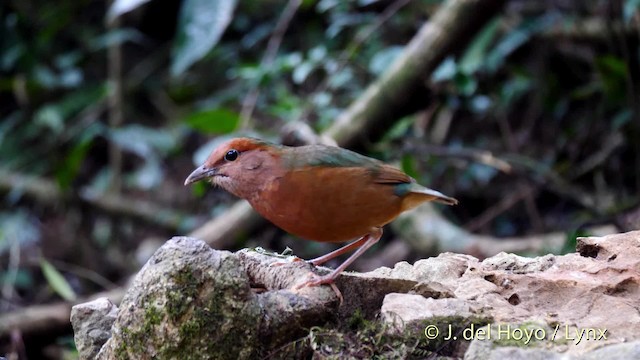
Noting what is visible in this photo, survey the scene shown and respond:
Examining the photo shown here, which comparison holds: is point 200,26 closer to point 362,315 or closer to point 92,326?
point 92,326

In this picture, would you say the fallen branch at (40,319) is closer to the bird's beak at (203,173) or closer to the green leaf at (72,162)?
the green leaf at (72,162)

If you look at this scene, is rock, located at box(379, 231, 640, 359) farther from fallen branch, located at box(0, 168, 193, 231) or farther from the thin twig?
fallen branch, located at box(0, 168, 193, 231)

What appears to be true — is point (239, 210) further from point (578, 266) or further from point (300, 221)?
point (578, 266)

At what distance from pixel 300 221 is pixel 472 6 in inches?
110

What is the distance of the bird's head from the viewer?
2.75 meters

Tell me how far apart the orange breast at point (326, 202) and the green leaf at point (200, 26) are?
200cm

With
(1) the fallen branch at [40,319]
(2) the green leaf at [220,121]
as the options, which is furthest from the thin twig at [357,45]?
(1) the fallen branch at [40,319]

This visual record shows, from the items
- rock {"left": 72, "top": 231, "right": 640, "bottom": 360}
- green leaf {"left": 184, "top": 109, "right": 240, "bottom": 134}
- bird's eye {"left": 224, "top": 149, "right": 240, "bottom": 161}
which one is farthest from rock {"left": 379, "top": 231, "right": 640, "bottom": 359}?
green leaf {"left": 184, "top": 109, "right": 240, "bottom": 134}

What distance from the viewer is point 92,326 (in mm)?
2320

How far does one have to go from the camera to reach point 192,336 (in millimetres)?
1960

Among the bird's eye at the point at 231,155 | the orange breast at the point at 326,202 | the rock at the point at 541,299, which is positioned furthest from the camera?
the bird's eye at the point at 231,155

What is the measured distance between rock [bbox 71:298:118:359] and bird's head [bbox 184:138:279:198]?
656 millimetres

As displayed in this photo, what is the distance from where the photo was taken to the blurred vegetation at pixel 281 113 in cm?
529

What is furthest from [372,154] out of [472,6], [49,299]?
[49,299]
